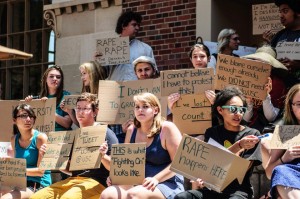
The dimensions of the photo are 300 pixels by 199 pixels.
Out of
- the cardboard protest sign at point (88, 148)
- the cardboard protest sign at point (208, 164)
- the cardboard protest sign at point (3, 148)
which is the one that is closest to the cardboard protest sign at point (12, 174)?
the cardboard protest sign at point (88, 148)

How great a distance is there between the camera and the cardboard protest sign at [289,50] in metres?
7.90

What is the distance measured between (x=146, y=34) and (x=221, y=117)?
386 cm

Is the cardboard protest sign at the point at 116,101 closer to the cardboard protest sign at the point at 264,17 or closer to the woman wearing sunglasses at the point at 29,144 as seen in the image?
the woman wearing sunglasses at the point at 29,144

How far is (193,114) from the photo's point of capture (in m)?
7.46

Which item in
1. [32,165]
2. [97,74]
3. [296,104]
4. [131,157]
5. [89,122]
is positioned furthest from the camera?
[97,74]

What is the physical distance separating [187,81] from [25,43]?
→ 218 inches

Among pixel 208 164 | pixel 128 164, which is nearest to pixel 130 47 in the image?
pixel 128 164

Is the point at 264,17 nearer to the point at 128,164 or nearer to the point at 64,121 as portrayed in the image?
the point at 64,121

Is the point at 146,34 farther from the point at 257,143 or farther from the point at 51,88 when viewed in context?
the point at 257,143

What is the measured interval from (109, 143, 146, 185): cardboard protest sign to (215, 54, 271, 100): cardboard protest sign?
→ 1.24 meters

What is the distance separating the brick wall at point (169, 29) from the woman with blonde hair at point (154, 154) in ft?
10.1

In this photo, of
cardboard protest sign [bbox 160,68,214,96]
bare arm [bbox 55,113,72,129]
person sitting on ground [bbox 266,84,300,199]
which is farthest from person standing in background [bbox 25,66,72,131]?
person sitting on ground [bbox 266,84,300,199]

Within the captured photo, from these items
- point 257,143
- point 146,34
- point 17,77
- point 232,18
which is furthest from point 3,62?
point 257,143

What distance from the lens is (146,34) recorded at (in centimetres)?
1056
